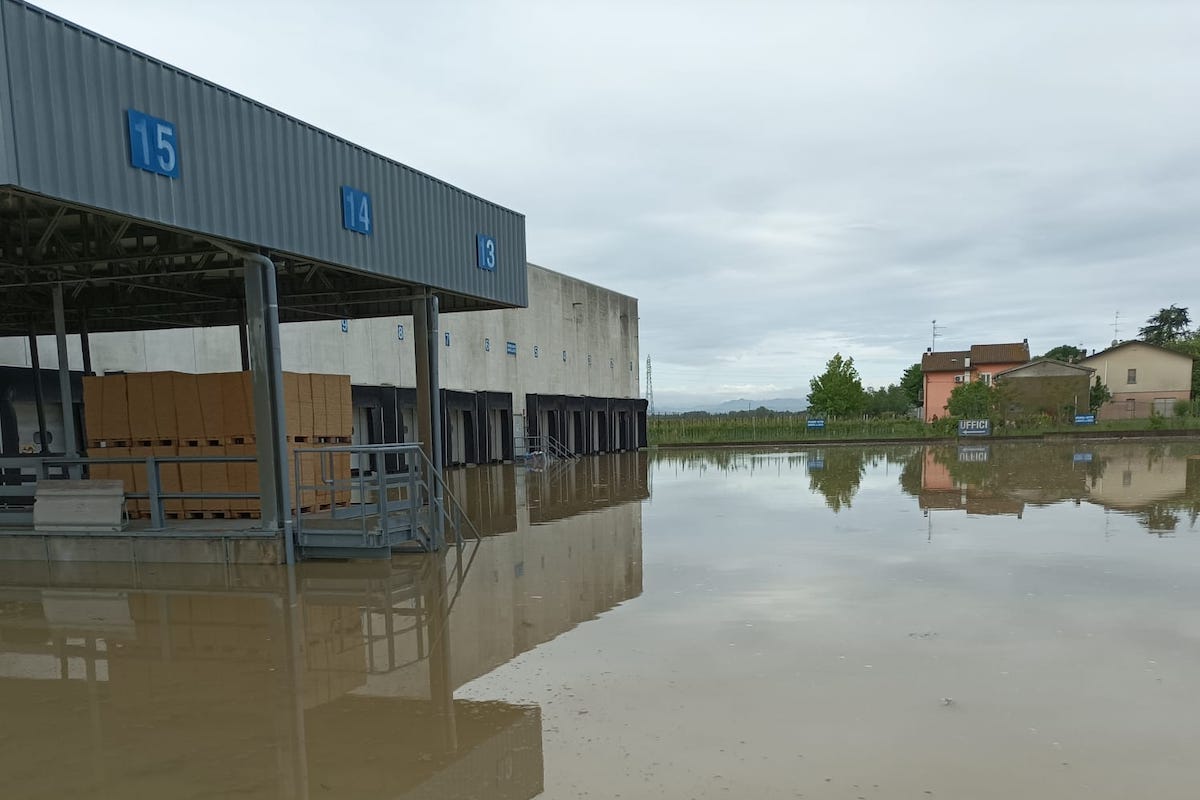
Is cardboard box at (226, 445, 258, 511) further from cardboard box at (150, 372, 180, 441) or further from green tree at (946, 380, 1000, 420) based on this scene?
green tree at (946, 380, 1000, 420)

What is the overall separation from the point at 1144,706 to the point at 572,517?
11.2 meters

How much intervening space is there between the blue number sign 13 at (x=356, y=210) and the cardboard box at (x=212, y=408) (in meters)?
3.04

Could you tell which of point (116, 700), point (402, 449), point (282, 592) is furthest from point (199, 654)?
point (402, 449)

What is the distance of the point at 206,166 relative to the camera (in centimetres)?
948

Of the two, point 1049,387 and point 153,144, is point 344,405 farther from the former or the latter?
point 1049,387

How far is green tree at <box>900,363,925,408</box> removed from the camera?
97875 millimetres

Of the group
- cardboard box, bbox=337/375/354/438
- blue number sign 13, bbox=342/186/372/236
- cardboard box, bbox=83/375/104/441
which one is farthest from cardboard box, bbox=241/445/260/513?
blue number sign 13, bbox=342/186/372/236

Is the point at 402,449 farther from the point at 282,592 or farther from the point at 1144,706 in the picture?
the point at 1144,706

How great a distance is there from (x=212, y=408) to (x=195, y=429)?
420mm

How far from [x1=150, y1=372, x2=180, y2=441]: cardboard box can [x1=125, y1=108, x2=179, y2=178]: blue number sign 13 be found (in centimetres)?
363

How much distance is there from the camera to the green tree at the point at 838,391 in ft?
232

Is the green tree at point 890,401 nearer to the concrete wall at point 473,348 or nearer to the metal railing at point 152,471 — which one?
the concrete wall at point 473,348

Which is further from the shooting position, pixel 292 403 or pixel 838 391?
pixel 838 391

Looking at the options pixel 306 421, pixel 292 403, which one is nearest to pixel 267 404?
pixel 292 403
